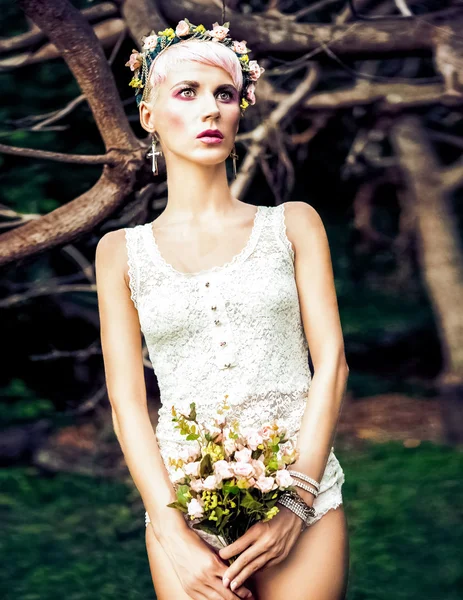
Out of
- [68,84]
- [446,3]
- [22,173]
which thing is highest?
[446,3]

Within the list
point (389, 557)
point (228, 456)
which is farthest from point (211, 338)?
point (389, 557)

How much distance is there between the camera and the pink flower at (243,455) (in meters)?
1.98

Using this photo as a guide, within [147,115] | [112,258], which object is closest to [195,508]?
[112,258]

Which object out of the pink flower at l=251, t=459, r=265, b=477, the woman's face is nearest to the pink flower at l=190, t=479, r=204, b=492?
the pink flower at l=251, t=459, r=265, b=477

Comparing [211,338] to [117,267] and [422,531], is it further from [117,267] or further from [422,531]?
[422,531]

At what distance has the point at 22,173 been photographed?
5.62 m

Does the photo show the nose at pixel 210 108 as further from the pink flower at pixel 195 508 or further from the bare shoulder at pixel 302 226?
the pink flower at pixel 195 508

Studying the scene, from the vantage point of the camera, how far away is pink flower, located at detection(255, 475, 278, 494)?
198 cm

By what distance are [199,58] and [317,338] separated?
0.76 metres

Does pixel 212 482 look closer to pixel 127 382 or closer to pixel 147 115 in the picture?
pixel 127 382

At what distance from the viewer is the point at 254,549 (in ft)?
6.79

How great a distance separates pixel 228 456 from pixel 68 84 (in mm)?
4139

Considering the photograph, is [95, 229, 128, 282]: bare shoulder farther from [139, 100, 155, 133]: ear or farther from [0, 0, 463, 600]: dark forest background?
[0, 0, 463, 600]: dark forest background

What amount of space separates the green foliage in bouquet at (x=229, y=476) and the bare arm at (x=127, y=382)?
0.15 meters
